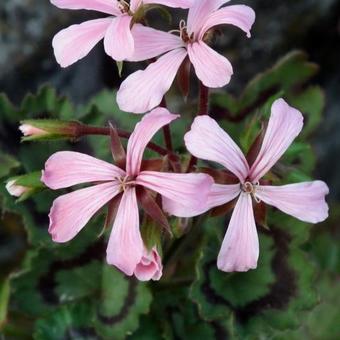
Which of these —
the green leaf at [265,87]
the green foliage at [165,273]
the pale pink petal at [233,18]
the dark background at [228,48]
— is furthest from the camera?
the dark background at [228,48]

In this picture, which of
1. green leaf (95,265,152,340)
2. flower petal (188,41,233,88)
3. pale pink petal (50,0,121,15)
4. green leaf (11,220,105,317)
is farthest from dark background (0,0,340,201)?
flower petal (188,41,233,88)

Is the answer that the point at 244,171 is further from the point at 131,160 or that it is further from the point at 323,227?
the point at 323,227

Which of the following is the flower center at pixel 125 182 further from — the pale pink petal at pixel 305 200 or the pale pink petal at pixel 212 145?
the pale pink petal at pixel 305 200

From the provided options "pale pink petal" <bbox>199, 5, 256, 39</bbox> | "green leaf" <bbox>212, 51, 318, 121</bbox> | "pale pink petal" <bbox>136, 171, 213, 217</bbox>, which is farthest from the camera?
"green leaf" <bbox>212, 51, 318, 121</bbox>

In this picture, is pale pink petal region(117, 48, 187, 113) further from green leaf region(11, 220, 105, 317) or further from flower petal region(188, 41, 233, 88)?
green leaf region(11, 220, 105, 317)

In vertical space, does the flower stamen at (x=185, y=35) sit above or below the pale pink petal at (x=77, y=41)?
above

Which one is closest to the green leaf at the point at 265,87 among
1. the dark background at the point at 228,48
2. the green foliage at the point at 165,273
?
the green foliage at the point at 165,273

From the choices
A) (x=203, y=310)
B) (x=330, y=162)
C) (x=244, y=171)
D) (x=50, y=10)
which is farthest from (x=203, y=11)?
(x=330, y=162)
